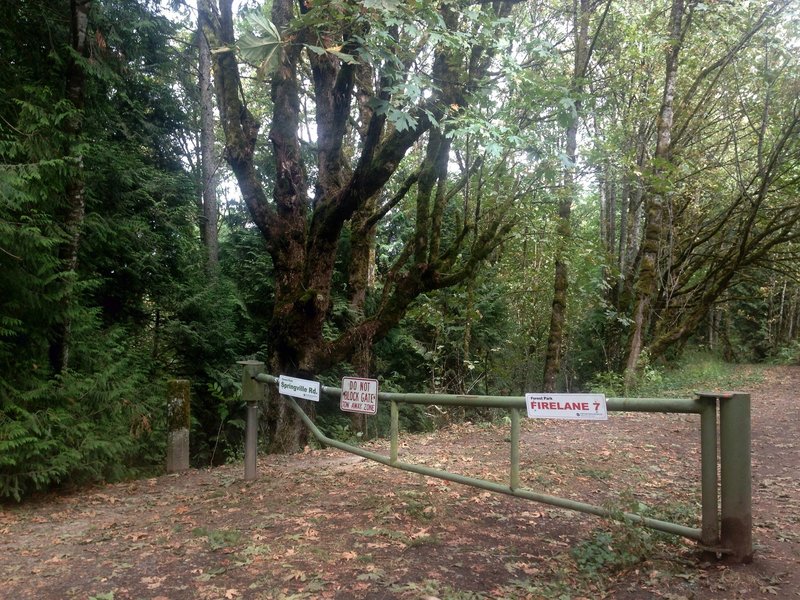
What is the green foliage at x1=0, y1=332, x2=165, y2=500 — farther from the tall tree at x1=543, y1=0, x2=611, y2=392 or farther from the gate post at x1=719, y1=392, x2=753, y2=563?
the tall tree at x1=543, y1=0, x2=611, y2=392

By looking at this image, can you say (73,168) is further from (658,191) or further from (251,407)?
(658,191)

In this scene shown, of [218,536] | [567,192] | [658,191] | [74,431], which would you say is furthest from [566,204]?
[218,536]

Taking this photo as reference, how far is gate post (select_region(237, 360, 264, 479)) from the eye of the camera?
251 inches

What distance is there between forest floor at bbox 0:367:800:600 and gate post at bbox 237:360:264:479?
225mm

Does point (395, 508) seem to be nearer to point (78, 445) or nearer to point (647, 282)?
point (78, 445)

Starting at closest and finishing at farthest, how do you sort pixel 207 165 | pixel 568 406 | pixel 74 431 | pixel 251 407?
pixel 568 406, pixel 74 431, pixel 251 407, pixel 207 165

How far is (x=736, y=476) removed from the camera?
11.4ft

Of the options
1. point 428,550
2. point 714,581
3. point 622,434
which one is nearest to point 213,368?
point 622,434

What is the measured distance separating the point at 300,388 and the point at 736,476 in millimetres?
3984

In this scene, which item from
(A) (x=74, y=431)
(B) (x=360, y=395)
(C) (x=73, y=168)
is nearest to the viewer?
(B) (x=360, y=395)

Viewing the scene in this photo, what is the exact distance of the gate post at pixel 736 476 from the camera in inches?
137

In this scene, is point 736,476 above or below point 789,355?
above

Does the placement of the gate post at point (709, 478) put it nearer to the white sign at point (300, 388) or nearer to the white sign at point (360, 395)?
the white sign at point (360, 395)

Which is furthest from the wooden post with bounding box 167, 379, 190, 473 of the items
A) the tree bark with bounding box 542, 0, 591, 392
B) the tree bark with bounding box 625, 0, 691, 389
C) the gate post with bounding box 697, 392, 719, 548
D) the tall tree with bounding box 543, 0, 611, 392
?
the tree bark with bounding box 625, 0, 691, 389
